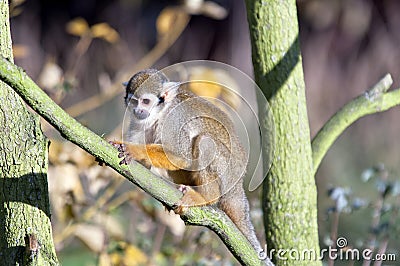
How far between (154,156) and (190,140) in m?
0.18

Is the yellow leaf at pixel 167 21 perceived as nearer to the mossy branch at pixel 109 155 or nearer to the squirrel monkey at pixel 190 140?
the squirrel monkey at pixel 190 140

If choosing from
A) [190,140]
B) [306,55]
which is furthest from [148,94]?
[306,55]

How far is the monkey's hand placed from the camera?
204 centimetres

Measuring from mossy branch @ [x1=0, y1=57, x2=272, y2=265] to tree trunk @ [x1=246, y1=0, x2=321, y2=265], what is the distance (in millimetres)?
361

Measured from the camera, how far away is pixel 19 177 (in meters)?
1.82

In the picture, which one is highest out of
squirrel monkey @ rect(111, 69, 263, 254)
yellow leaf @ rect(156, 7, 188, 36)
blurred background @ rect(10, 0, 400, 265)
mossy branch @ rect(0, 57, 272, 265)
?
blurred background @ rect(10, 0, 400, 265)

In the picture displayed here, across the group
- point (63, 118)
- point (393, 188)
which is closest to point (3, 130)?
point (63, 118)

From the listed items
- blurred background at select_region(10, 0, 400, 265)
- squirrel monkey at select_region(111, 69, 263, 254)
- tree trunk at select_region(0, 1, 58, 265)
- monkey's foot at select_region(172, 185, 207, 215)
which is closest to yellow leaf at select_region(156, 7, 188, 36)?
squirrel monkey at select_region(111, 69, 263, 254)

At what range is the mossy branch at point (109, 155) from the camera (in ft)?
5.11

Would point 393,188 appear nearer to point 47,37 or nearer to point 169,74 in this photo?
point 169,74

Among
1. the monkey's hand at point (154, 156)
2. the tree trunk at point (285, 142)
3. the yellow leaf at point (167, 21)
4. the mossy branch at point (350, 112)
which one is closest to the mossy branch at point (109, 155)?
the monkey's hand at point (154, 156)

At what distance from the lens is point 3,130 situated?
1.82m

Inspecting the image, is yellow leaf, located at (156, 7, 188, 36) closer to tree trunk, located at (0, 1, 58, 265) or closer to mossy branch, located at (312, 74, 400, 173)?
mossy branch, located at (312, 74, 400, 173)

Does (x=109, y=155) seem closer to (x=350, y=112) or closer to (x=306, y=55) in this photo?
(x=350, y=112)
